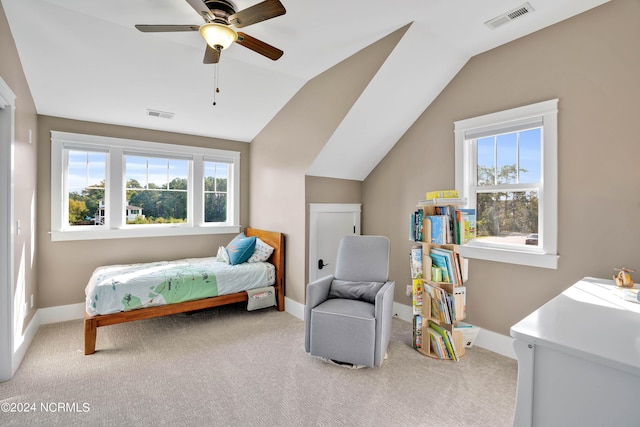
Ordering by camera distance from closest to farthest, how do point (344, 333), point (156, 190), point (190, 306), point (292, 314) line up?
point (344, 333), point (190, 306), point (292, 314), point (156, 190)

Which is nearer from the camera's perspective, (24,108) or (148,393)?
(148,393)

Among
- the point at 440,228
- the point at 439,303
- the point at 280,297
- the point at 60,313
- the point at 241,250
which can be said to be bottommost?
the point at 60,313

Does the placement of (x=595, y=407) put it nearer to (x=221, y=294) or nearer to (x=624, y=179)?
(x=624, y=179)

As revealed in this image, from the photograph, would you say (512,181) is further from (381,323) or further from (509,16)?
(381,323)

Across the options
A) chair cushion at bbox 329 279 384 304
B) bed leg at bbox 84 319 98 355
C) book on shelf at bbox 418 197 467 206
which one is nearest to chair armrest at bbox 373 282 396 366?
chair cushion at bbox 329 279 384 304

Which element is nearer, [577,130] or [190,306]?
[577,130]

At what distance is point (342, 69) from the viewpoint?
3156mm

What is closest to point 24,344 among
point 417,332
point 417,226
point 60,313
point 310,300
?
point 60,313

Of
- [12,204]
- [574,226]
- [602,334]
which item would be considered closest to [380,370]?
[602,334]

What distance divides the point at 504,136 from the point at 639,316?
199 centimetres

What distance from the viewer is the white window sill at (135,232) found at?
370 cm

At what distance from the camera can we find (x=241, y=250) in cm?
403

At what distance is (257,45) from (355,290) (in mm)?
2253

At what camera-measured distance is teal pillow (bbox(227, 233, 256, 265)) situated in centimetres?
399
